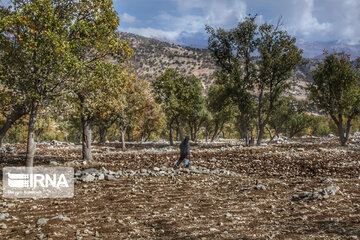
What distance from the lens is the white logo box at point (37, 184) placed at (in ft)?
39.7

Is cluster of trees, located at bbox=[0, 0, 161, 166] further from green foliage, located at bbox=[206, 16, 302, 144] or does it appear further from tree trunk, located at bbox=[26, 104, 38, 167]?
green foliage, located at bbox=[206, 16, 302, 144]

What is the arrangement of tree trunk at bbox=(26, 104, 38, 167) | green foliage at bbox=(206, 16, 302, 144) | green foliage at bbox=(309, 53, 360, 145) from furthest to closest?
green foliage at bbox=(309, 53, 360, 145), green foliage at bbox=(206, 16, 302, 144), tree trunk at bbox=(26, 104, 38, 167)

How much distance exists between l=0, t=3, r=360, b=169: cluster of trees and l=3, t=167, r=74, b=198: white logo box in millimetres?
1064

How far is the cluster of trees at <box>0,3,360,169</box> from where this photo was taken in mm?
12703

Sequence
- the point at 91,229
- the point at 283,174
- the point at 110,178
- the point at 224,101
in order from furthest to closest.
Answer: the point at 224,101, the point at 283,174, the point at 110,178, the point at 91,229

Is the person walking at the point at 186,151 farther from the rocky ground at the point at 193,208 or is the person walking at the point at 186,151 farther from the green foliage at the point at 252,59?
the green foliage at the point at 252,59

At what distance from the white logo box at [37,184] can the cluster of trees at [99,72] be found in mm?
1064

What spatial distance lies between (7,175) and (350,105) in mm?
37216

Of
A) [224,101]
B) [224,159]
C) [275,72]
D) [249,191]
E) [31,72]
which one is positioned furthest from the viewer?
[224,101]

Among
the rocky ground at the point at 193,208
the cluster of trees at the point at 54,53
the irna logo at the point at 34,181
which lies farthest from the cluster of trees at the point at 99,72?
the rocky ground at the point at 193,208

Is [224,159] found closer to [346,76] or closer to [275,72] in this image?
[275,72]

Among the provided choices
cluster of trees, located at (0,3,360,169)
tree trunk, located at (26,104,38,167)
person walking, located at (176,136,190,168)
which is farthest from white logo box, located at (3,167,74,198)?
person walking, located at (176,136,190,168)

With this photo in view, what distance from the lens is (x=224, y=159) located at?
22.8 meters

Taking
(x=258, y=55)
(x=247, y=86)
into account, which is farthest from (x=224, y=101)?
(x=258, y=55)
